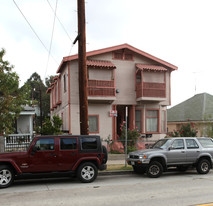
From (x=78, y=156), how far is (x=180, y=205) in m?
4.25

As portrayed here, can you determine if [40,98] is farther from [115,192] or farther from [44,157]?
Result: [115,192]

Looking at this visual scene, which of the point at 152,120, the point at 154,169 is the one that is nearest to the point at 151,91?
the point at 152,120

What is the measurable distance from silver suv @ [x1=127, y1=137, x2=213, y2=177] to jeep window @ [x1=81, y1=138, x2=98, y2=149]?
81.0 inches

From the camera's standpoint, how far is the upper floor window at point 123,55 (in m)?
20.4

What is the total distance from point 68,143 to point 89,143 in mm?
803

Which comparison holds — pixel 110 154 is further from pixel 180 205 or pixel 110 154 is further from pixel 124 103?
pixel 180 205

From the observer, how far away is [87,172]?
383 inches

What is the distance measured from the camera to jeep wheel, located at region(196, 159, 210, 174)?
37.8 feet

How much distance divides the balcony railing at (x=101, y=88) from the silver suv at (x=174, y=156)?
759cm

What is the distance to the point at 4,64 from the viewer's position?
12.2 m

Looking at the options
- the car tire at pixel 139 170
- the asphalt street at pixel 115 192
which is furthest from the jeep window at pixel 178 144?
the car tire at pixel 139 170

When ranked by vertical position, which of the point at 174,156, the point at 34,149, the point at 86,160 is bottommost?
the point at 174,156

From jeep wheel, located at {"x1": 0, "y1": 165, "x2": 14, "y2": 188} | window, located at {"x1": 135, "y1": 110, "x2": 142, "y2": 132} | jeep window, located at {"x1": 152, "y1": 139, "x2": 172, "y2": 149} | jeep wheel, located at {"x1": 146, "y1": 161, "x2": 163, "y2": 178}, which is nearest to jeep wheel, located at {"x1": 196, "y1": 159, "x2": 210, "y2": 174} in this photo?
jeep window, located at {"x1": 152, "y1": 139, "x2": 172, "y2": 149}

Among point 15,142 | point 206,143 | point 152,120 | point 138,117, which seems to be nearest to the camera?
point 206,143
